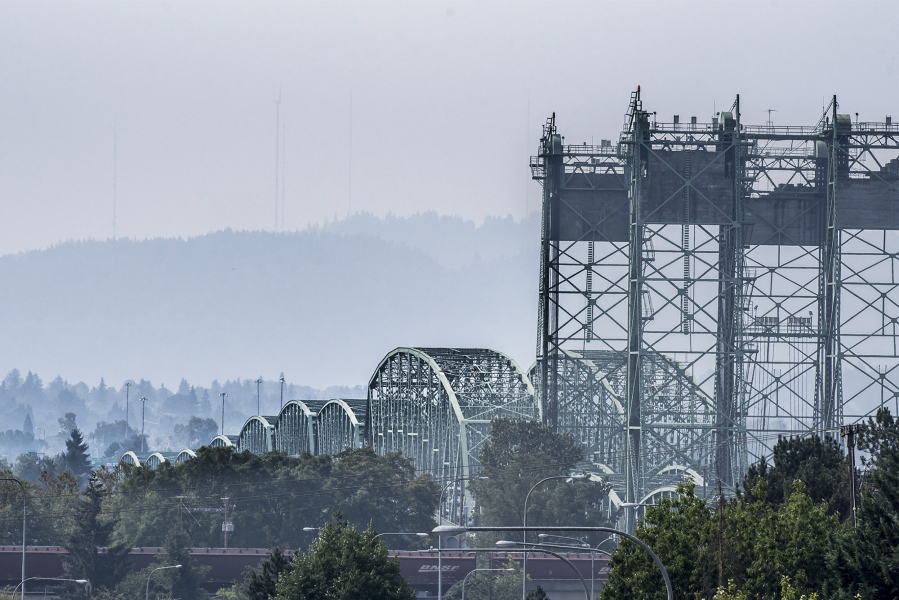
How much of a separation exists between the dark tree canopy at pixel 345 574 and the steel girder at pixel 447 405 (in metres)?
71.1

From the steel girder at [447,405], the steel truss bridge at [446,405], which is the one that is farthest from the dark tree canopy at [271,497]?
the steel girder at [447,405]

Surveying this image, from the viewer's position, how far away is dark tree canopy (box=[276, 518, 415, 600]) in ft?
228

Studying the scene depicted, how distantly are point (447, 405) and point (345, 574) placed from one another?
3682 inches

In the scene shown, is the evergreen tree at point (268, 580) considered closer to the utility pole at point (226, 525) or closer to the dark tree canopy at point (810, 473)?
the dark tree canopy at point (810, 473)

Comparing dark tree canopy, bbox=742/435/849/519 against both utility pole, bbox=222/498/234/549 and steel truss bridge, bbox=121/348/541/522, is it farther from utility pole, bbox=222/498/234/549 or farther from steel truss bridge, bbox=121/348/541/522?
utility pole, bbox=222/498/234/549

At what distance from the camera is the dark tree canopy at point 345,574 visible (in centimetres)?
6950

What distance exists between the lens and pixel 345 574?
69.5 metres

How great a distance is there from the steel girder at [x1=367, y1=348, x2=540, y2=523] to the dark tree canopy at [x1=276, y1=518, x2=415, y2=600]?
7106 cm

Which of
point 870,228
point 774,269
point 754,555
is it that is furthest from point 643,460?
point 754,555

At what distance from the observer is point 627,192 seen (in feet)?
364

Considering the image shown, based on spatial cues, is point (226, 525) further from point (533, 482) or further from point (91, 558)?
point (533, 482)

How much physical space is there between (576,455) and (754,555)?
74593 millimetres

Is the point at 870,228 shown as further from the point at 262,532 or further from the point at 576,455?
the point at 262,532

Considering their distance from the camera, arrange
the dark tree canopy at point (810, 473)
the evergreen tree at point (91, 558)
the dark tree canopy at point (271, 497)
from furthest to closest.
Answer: the dark tree canopy at point (271, 497) → the evergreen tree at point (91, 558) → the dark tree canopy at point (810, 473)
